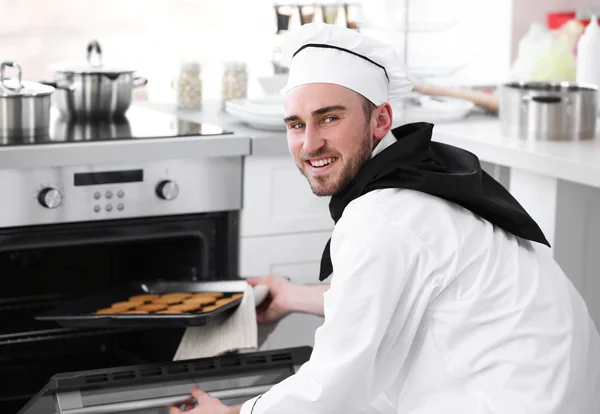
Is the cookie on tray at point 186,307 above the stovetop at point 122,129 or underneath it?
underneath

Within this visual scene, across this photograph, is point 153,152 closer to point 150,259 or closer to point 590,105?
point 150,259

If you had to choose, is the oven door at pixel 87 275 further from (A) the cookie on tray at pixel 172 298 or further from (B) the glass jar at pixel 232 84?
(B) the glass jar at pixel 232 84

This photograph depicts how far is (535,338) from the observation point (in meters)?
1.65

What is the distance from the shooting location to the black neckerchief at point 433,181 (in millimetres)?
1669

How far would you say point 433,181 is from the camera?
65.2 inches

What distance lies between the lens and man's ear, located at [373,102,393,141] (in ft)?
5.83

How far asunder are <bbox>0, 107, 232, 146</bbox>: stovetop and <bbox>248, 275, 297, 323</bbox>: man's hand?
47 centimetres

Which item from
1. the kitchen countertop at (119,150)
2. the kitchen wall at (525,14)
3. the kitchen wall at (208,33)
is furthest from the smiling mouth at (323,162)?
the kitchen wall at (525,14)

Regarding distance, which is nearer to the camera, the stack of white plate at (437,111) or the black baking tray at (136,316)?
the black baking tray at (136,316)

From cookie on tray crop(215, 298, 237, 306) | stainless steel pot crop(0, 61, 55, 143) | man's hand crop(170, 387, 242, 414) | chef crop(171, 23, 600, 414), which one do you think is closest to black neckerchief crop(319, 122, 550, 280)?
chef crop(171, 23, 600, 414)

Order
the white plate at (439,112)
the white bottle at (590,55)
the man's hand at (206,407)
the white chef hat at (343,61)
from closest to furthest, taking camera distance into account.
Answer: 1. the white chef hat at (343,61)
2. the man's hand at (206,407)
3. the white bottle at (590,55)
4. the white plate at (439,112)

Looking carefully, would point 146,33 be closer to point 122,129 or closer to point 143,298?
point 122,129

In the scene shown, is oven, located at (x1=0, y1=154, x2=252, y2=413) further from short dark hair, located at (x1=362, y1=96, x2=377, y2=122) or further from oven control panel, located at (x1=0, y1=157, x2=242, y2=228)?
short dark hair, located at (x1=362, y1=96, x2=377, y2=122)

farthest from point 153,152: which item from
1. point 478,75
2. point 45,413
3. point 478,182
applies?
point 478,75
